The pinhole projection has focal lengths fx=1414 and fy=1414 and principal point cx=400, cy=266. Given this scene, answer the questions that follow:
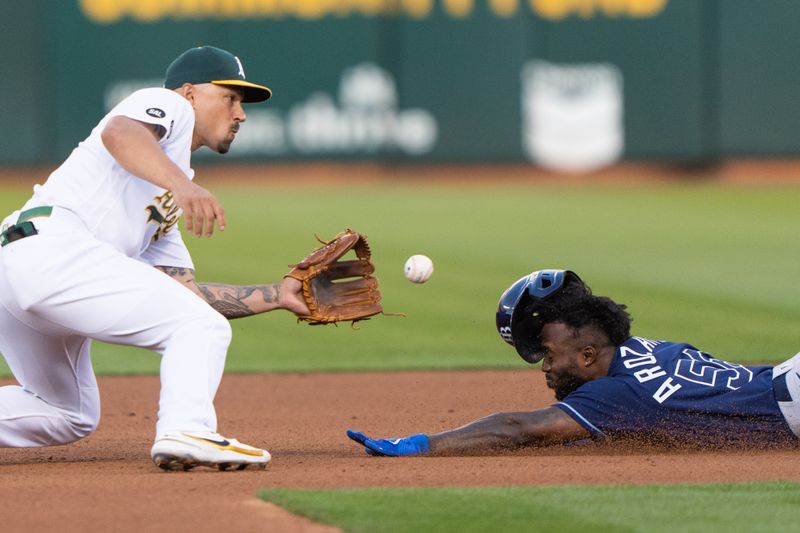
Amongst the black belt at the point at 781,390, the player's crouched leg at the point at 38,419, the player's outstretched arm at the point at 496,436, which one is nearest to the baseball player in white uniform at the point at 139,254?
the player's crouched leg at the point at 38,419

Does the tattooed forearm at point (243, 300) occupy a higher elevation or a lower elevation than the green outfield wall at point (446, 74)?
higher

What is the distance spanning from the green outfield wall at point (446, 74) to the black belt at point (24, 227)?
46.5 feet

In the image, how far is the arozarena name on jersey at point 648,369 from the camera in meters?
5.09

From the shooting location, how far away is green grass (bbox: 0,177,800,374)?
29.6 feet

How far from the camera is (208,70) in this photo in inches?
196

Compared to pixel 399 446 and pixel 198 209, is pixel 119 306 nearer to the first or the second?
pixel 198 209

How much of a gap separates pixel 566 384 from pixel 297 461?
104cm

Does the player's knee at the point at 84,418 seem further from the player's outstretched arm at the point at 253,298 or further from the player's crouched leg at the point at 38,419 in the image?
the player's outstretched arm at the point at 253,298

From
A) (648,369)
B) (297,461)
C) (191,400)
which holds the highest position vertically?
(191,400)

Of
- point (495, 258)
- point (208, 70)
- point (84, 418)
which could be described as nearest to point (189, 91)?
point (208, 70)

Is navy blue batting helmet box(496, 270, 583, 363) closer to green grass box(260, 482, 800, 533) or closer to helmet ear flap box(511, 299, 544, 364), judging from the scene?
helmet ear flap box(511, 299, 544, 364)

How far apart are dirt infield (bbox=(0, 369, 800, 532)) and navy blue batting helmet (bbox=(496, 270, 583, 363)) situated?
0.42 metres

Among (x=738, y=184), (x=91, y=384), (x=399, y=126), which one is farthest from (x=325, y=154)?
(x=91, y=384)

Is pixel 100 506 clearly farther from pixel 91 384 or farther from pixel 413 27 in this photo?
pixel 413 27
